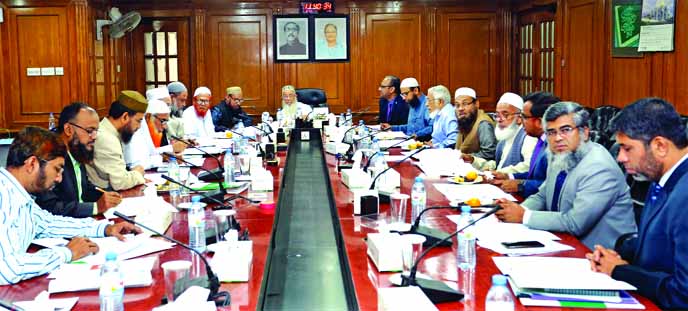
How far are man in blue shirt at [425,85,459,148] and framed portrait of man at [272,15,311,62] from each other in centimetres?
359

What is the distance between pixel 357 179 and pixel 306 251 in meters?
0.70

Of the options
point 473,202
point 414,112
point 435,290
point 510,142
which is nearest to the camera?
point 435,290

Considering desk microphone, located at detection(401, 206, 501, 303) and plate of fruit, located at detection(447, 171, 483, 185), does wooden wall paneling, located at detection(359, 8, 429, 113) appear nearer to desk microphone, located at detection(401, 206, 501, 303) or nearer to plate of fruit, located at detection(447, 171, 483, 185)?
plate of fruit, located at detection(447, 171, 483, 185)

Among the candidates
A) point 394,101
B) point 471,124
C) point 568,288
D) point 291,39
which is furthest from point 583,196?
point 291,39

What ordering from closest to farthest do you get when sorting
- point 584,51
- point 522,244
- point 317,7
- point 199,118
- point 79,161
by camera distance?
1. point 522,244
2. point 79,161
3. point 199,118
4. point 584,51
5. point 317,7

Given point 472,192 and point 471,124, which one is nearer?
point 472,192

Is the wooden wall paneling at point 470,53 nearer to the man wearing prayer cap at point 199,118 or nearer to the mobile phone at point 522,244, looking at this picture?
the man wearing prayer cap at point 199,118

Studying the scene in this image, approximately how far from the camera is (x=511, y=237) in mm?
2740

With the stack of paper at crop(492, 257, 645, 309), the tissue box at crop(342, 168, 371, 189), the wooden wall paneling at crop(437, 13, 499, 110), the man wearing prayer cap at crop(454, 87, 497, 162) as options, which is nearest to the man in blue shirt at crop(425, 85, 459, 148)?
the man wearing prayer cap at crop(454, 87, 497, 162)

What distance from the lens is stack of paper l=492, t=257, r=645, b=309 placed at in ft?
6.73

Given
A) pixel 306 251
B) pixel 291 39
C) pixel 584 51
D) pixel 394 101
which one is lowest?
pixel 306 251

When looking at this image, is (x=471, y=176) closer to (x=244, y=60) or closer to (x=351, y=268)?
(x=351, y=268)

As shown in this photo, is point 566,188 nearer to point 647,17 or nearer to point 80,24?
point 647,17

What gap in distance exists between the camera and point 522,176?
14.2ft
